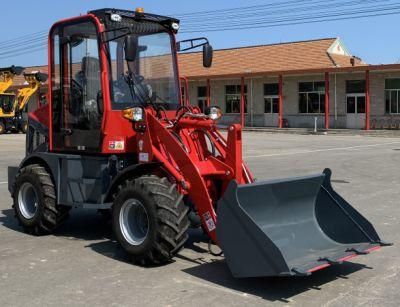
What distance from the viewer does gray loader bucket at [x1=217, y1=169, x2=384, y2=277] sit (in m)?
5.05

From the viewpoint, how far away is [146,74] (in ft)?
24.3

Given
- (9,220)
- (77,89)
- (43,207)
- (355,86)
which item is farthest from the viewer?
(355,86)

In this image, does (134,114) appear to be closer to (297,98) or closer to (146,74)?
(146,74)

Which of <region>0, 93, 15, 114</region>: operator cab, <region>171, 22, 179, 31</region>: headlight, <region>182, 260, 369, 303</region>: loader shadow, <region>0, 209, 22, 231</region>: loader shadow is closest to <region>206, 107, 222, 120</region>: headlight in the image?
<region>171, 22, 179, 31</region>: headlight

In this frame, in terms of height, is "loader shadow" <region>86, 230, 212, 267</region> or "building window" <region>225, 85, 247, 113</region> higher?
"building window" <region>225, 85, 247, 113</region>

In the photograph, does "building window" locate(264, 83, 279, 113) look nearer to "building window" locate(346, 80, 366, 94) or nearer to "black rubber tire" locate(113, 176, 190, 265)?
"building window" locate(346, 80, 366, 94)

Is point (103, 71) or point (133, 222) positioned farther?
point (103, 71)

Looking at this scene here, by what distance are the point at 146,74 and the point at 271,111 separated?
3802 cm

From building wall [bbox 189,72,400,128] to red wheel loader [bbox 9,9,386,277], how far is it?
33.3 meters

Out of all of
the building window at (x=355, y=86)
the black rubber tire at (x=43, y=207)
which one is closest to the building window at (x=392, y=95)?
the building window at (x=355, y=86)

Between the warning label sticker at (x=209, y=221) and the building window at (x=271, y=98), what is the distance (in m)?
39.2

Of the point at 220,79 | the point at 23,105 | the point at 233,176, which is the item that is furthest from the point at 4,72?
the point at 233,176

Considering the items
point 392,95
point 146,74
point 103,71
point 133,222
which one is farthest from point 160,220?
point 392,95

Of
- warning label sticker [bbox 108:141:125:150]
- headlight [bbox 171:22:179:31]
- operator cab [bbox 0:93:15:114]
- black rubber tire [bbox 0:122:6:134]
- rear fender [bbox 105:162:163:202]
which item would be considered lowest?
rear fender [bbox 105:162:163:202]
